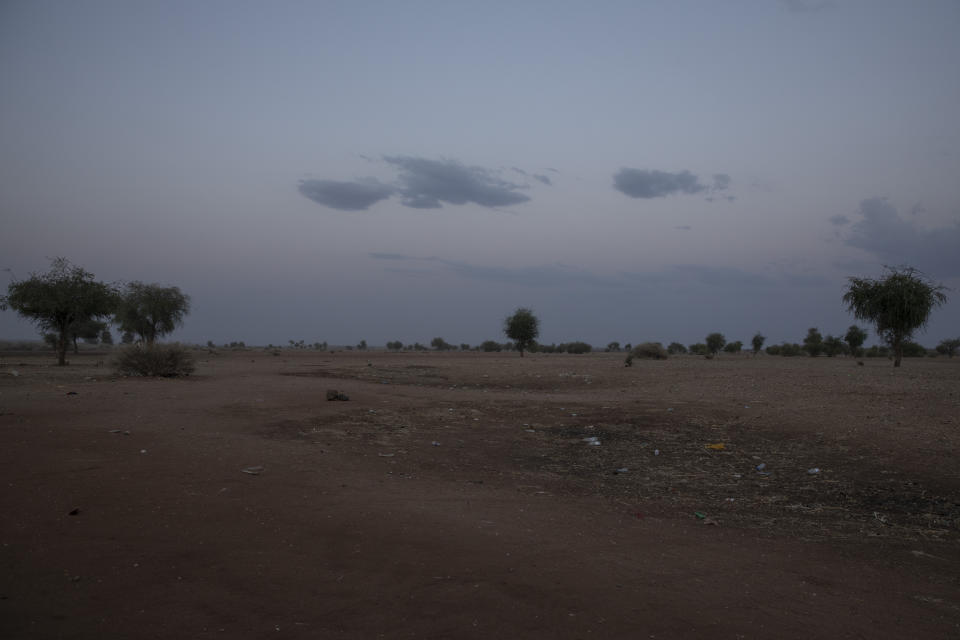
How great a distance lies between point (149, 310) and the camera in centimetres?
4559

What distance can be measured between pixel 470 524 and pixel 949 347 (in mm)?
80230

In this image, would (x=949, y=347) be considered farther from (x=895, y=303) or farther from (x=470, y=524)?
(x=470, y=524)

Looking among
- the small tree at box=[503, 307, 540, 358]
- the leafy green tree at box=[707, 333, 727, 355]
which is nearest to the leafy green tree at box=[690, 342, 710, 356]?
the leafy green tree at box=[707, 333, 727, 355]

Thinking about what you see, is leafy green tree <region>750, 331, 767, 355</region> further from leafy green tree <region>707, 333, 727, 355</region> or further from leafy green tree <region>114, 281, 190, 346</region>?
leafy green tree <region>114, 281, 190, 346</region>

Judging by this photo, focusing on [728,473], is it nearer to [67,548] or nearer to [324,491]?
[324,491]

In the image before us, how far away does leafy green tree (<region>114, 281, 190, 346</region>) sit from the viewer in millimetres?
45562

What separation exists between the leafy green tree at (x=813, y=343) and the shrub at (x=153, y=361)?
2500 inches

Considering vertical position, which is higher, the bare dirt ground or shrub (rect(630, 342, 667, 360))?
shrub (rect(630, 342, 667, 360))

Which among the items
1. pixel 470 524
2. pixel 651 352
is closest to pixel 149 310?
pixel 651 352

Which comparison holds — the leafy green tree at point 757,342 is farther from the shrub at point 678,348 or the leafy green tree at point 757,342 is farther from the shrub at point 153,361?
the shrub at point 153,361

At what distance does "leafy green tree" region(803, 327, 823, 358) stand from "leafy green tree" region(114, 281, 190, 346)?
64.8m

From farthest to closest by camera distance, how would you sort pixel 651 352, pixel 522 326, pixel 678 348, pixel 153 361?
1. pixel 678 348
2. pixel 522 326
3. pixel 651 352
4. pixel 153 361

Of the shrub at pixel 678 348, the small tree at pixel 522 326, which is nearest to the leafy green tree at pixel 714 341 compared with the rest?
the shrub at pixel 678 348

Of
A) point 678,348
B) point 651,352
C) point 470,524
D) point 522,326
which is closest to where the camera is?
point 470,524
